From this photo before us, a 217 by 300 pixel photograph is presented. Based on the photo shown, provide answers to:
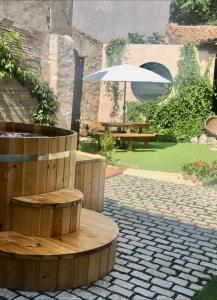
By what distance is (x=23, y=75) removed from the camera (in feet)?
35.4

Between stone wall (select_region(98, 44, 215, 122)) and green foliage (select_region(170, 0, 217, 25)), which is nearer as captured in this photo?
stone wall (select_region(98, 44, 215, 122))

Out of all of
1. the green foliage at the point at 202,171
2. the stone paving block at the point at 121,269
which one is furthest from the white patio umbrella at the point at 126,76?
the stone paving block at the point at 121,269

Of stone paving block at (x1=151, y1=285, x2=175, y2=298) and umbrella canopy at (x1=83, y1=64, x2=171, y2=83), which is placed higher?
umbrella canopy at (x1=83, y1=64, x2=171, y2=83)

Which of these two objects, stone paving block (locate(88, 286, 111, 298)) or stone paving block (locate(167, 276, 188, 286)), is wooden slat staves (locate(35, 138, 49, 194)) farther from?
stone paving block (locate(167, 276, 188, 286))

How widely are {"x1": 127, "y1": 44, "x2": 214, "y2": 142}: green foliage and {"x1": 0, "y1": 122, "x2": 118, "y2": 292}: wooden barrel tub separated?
1168cm

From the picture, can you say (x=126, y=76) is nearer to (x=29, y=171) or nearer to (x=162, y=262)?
(x=162, y=262)

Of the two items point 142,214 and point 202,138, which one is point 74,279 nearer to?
point 142,214

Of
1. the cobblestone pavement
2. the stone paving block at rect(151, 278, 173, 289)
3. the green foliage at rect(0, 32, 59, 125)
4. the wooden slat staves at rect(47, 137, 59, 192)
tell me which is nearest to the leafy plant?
the green foliage at rect(0, 32, 59, 125)

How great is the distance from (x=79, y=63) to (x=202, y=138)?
216 inches

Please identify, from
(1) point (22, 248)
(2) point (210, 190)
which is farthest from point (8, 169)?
(2) point (210, 190)

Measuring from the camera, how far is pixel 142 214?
6574 mm

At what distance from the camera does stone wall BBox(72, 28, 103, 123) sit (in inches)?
631

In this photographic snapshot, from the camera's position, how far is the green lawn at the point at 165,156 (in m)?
10.5

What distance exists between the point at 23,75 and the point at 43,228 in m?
7.41
